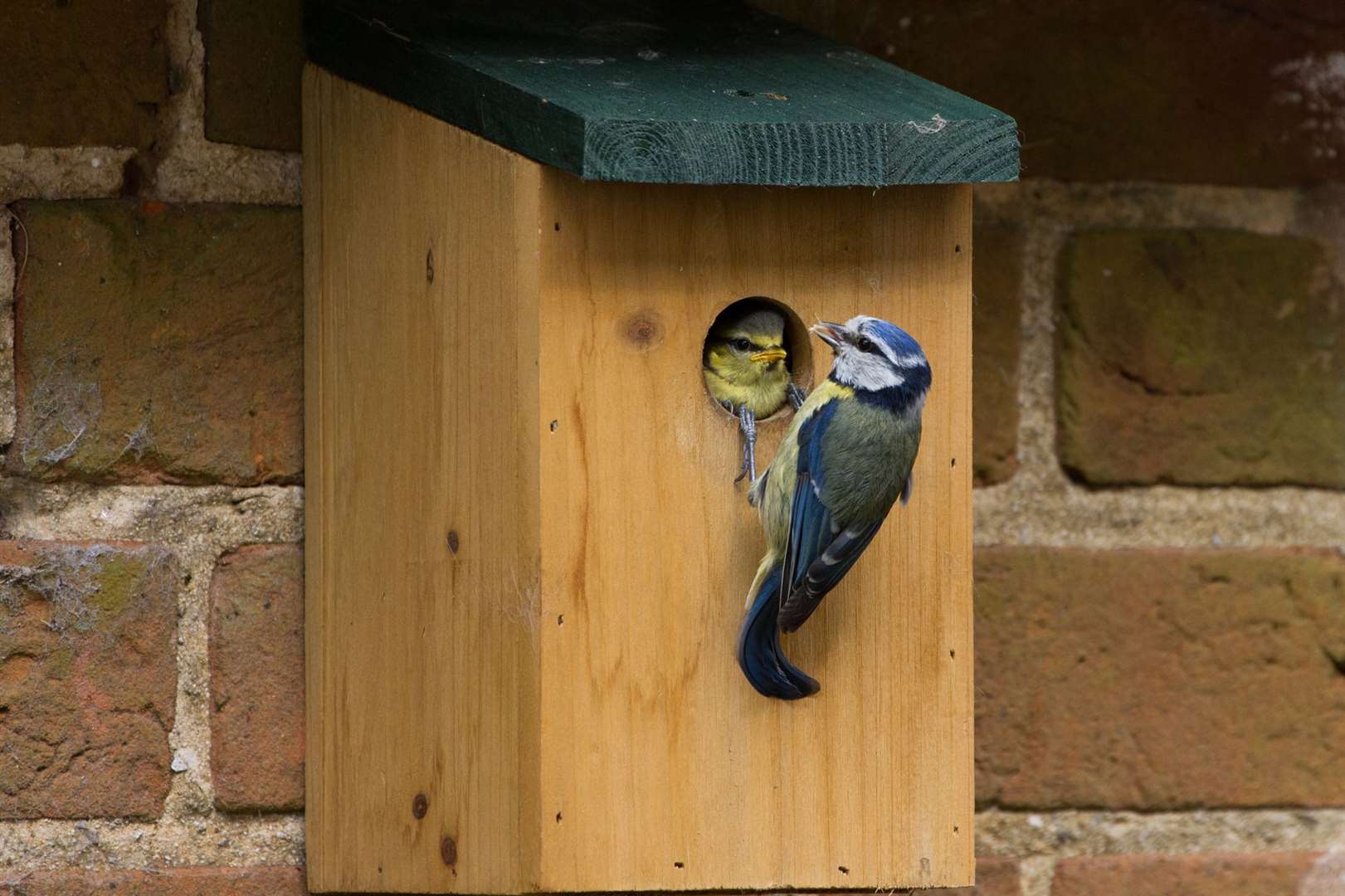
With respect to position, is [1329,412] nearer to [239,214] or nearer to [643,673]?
[643,673]

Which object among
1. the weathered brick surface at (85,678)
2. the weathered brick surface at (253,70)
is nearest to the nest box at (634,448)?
the weathered brick surface at (253,70)

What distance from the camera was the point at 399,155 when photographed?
189 centimetres

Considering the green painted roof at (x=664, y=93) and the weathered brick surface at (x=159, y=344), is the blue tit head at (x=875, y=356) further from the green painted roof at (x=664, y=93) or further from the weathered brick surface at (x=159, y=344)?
the weathered brick surface at (x=159, y=344)

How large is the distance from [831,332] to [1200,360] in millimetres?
728

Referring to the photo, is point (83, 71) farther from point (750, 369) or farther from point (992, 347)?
point (992, 347)

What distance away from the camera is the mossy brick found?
202 centimetres

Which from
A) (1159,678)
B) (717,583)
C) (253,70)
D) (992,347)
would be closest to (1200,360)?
(992,347)

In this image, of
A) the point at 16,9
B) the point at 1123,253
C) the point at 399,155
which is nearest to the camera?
the point at 399,155

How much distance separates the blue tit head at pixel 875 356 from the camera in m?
1.73

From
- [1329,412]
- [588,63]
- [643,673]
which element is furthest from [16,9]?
[1329,412]

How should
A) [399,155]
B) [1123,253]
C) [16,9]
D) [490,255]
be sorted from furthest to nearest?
[1123,253] → [16,9] → [399,155] → [490,255]

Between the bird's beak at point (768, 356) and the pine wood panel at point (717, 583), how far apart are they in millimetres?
47

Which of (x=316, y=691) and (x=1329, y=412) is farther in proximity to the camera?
(x=1329, y=412)

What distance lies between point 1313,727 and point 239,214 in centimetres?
141
